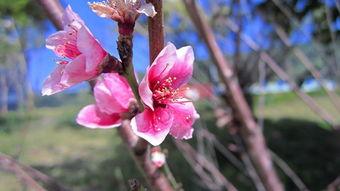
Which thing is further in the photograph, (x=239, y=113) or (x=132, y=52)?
(x=239, y=113)

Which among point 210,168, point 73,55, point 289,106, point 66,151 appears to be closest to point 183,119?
point 73,55

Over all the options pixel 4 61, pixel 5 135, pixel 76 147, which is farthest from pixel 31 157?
pixel 4 61

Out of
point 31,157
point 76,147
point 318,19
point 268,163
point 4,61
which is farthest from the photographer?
point 4,61

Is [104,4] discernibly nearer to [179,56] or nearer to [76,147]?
[179,56]

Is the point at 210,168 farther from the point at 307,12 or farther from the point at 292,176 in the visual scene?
the point at 307,12

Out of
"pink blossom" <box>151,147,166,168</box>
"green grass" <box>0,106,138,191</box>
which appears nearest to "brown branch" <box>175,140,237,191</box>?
"pink blossom" <box>151,147,166,168</box>

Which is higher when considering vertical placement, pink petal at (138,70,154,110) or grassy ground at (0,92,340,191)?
pink petal at (138,70,154,110)

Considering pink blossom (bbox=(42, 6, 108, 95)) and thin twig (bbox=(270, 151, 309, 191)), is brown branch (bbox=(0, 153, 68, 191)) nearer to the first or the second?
pink blossom (bbox=(42, 6, 108, 95))
